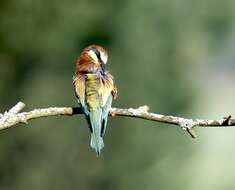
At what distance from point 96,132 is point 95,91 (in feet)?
0.60

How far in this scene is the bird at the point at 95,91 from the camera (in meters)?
3.51

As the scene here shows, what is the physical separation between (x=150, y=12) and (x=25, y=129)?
4.99 feet

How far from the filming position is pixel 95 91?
3598mm

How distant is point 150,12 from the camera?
7.86m

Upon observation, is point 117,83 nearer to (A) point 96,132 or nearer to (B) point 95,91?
(B) point 95,91

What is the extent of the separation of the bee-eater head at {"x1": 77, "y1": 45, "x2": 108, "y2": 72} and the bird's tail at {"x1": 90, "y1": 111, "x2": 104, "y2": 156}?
229mm

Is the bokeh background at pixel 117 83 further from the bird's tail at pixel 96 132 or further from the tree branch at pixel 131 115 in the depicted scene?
the tree branch at pixel 131 115

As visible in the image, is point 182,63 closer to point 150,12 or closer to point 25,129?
point 150,12

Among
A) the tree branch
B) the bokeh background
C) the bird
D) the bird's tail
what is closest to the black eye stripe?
the bird

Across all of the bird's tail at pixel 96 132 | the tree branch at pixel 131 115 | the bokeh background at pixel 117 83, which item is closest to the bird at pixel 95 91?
the bird's tail at pixel 96 132

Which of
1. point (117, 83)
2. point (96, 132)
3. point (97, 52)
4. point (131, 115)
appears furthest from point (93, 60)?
point (117, 83)

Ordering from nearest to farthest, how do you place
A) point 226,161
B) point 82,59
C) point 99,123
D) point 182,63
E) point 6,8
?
point 99,123, point 82,59, point 6,8, point 182,63, point 226,161

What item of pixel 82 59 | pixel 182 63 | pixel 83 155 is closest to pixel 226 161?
pixel 182 63

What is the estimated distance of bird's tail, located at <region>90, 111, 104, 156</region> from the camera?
3.44 metres
